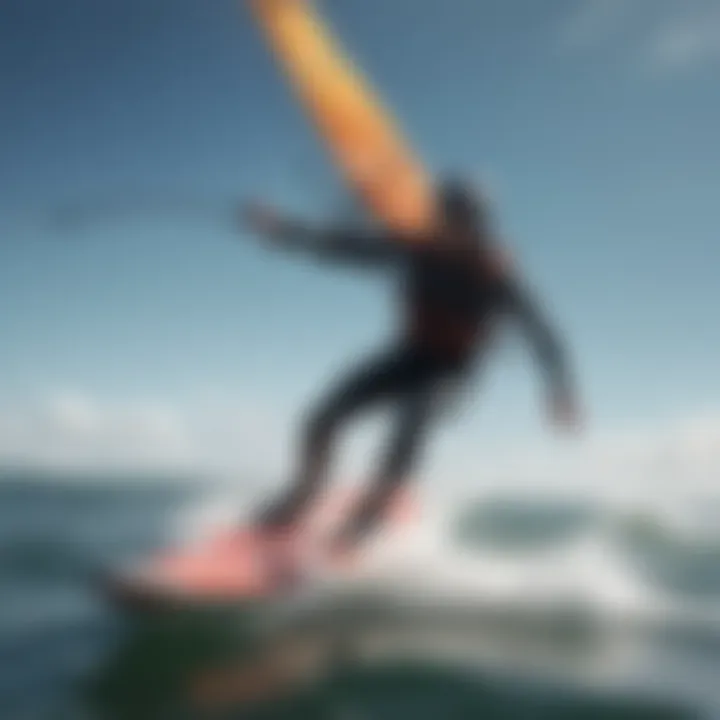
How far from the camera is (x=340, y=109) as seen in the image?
5844 mm

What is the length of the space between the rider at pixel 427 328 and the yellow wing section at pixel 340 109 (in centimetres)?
69

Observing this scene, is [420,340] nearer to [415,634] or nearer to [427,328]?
[427,328]

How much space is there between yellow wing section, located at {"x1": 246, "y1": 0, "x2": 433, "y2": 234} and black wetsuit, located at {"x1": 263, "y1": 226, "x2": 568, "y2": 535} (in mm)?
693

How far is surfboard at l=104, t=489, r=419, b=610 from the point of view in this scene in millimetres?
4270

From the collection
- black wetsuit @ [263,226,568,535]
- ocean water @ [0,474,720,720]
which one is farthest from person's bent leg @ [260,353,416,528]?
ocean water @ [0,474,720,720]

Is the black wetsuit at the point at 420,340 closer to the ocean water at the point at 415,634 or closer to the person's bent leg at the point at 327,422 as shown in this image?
the person's bent leg at the point at 327,422

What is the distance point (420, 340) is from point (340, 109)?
1.74 m

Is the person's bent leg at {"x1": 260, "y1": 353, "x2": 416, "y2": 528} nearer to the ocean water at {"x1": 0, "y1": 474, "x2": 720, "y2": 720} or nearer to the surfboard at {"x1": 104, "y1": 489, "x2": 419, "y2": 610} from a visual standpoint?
the surfboard at {"x1": 104, "y1": 489, "x2": 419, "y2": 610}

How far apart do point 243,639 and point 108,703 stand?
2.87ft

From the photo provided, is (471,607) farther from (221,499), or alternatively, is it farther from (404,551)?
(221,499)

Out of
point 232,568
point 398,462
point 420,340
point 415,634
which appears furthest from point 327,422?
point 415,634

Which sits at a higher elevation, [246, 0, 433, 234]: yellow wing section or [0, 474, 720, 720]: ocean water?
[246, 0, 433, 234]: yellow wing section

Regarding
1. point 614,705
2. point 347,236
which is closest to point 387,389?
point 347,236

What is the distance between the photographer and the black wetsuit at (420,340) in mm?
4605
